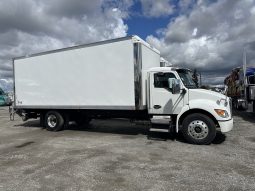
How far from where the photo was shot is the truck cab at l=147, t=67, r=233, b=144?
886 cm

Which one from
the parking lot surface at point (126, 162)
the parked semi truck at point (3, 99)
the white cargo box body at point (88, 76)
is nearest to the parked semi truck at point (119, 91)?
the white cargo box body at point (88, 76)

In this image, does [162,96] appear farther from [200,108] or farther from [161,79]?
[200,108]

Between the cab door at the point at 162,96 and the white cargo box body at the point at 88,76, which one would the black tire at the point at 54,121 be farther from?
the cab door at the point at 162,96

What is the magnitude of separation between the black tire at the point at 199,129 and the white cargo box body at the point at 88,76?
1.80 meters

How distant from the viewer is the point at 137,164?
6.93 metres

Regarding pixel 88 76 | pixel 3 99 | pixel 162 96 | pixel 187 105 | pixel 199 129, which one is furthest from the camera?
pixel 3 99

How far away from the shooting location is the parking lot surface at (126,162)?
221 inches

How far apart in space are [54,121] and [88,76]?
2.93m

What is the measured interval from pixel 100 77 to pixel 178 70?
2.88 m

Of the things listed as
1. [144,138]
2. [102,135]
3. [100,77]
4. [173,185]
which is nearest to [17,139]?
[102,135]

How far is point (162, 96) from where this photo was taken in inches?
384

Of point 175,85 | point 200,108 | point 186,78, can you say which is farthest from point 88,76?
point 200,108

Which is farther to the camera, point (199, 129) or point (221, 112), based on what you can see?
point (199, 129)

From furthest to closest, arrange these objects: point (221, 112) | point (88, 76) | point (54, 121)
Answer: point (54, 121) → point (88, 76) → point (221, 112)
